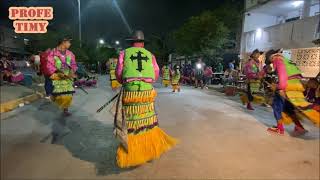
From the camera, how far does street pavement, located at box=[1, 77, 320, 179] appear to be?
154 inches

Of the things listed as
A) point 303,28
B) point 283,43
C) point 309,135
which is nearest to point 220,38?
point 283,43

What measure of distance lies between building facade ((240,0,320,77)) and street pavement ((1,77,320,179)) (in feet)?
32.3

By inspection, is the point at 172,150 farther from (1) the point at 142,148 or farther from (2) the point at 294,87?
(2) the point at 294,87

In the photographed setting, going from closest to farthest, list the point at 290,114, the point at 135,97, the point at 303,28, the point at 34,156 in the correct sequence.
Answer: the point at 135,97 → the point at 34,156 → the point at 290,114 → the point at 303,28

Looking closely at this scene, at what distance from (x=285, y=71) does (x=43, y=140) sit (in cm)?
482

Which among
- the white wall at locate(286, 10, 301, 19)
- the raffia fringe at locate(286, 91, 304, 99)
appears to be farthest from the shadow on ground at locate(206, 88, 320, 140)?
the white wall at locate(286, 10, 301, 19)

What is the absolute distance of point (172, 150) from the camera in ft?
15.9

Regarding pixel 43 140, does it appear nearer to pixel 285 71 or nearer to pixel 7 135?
pixel 7 135

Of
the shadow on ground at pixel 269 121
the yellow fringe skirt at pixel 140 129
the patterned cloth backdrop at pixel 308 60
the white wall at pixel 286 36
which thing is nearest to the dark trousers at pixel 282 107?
the shadow on ground at pixel 269 121

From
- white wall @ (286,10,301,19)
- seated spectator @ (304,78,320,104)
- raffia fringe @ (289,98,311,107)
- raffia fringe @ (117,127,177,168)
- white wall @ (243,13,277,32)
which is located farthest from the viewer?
white wall @ (243,13,277,32)

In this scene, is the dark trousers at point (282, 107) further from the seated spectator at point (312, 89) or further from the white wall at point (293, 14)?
the white wall at point (293, 14)

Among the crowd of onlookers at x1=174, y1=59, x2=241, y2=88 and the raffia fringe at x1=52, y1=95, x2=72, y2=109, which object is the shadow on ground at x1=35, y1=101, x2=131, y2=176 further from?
the crowd of onlookers at x1=174, y1=59, x2=241, y2=88

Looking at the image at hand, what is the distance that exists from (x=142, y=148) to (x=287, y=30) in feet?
54.2

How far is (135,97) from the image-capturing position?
4.00 metres
